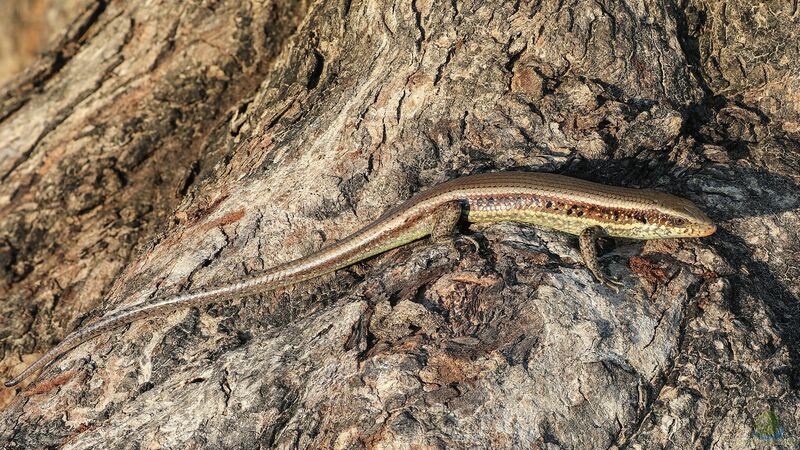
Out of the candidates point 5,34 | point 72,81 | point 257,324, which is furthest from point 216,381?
point 5,34

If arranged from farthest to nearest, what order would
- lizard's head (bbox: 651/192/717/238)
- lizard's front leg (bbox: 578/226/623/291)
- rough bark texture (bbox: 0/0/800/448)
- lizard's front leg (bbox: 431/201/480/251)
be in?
1. lizard's front leg (bbox: 431/201/480/251)
2. lizard's head (bbox: 651/192/717/238)
3. lizard's front leg (bbox: 578/226/623/291)
4. rough bark texture (bbox: 0/0/800/448)

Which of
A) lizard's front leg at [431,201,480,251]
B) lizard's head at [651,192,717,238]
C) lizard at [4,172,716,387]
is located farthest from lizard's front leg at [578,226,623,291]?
lizard's front leg at [431,201,480,251]

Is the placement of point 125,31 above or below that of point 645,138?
above

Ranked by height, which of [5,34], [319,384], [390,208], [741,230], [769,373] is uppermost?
[5,34]

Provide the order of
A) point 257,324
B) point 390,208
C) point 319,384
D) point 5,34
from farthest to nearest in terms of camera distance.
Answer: point 5,34 < point 390,208 < point 257,324 < point 319,384

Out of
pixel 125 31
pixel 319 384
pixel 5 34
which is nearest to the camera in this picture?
pixel 319 384

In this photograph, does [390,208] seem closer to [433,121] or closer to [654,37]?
[433,121]

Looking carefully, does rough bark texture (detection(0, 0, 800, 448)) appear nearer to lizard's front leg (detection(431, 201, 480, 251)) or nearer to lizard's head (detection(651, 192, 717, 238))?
lizard's head (detection(651, 192, 717, 238))
